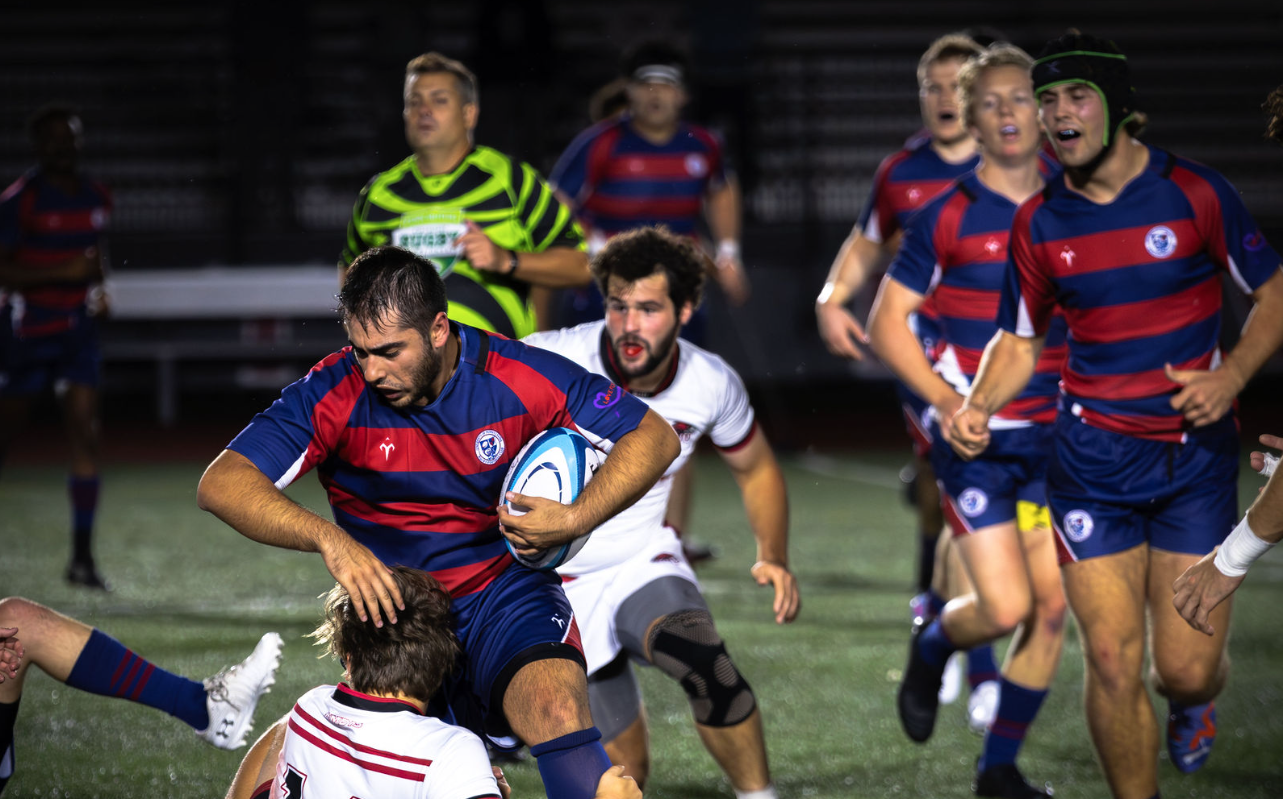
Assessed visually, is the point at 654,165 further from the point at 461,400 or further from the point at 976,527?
the point at 461,400

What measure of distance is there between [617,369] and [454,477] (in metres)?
0.80

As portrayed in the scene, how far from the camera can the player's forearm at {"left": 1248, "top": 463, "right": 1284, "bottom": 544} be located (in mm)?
2949

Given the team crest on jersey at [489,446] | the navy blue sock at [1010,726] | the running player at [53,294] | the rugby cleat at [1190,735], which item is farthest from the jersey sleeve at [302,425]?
the running player at [53,294]

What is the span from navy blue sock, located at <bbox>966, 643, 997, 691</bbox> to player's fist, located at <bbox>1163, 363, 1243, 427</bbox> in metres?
1.56

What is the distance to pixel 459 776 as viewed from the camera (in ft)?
8.89

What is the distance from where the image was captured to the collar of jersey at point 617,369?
398cm

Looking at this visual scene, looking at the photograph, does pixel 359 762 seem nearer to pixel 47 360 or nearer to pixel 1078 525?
pixel 1078 525

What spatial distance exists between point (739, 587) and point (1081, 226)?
357cm

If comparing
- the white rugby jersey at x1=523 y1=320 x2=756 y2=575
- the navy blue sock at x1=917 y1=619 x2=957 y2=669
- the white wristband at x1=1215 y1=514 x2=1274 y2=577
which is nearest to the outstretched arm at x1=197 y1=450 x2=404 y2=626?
the white rugby jersey at x1=523 y1=320 x2=756 y2=575

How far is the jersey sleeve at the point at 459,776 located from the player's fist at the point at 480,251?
7.65 feet

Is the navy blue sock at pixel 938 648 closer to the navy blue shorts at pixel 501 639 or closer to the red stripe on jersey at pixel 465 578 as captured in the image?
the navy blue shorts at pixel 501 639

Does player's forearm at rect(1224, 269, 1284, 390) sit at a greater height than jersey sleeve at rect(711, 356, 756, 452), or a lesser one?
greater

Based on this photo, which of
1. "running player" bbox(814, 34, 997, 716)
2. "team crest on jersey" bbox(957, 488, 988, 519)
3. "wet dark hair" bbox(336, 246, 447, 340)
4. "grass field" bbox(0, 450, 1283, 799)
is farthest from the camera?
"running player" bbox(814, 34, 997, 716)

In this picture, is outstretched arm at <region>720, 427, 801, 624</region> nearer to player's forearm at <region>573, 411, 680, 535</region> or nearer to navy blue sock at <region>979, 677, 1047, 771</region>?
player's forearm at <region>573, 411, 680, 535</region>
